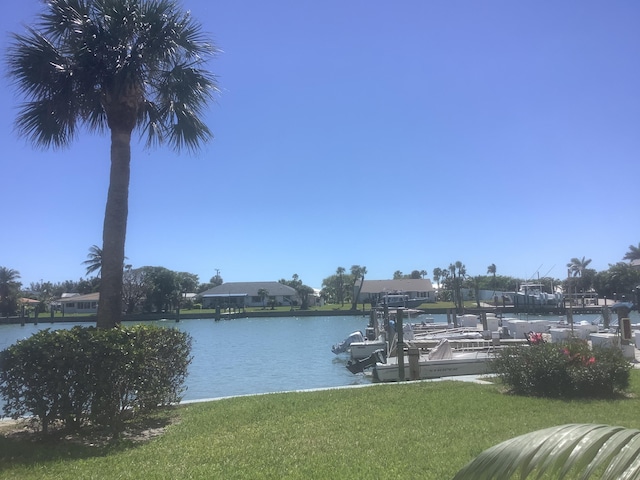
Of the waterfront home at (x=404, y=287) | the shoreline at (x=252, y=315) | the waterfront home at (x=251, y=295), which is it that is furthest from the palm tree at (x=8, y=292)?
the waterfront home at (x=404, y=287)

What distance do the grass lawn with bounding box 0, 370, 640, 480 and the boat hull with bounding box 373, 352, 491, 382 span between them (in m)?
7.22

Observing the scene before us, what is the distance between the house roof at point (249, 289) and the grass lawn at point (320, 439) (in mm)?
93959

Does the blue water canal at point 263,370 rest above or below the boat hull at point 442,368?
below

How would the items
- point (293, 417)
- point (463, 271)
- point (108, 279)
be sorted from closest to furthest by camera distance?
point (293, 417)
point (108, 279)
point (463, 271)

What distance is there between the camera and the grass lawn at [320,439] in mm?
6410

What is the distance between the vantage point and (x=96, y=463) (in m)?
6.98

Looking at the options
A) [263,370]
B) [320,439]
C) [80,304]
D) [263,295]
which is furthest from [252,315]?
[320,439]

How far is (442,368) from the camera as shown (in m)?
18.7

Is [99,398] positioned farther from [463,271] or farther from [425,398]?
[463,271]

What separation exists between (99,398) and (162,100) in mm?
6816

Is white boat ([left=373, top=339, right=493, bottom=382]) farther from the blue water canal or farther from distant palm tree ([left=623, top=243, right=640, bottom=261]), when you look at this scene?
distant palm tree ([left=623, top=243, right=640, bottom=261])

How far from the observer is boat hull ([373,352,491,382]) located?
1864 centimetres

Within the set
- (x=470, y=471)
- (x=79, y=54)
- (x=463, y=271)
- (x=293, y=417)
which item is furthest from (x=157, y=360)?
(x=463, y=271)

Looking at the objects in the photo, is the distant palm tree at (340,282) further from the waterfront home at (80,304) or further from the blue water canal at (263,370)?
the blue water canal at (263,370)
